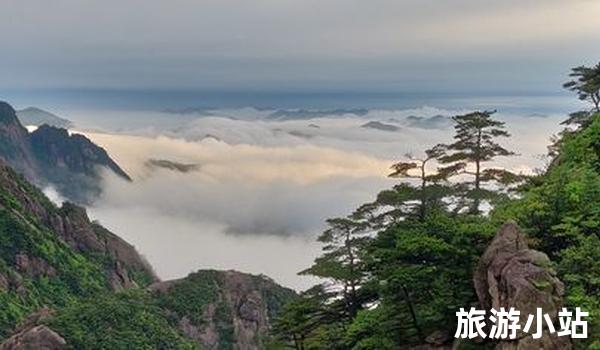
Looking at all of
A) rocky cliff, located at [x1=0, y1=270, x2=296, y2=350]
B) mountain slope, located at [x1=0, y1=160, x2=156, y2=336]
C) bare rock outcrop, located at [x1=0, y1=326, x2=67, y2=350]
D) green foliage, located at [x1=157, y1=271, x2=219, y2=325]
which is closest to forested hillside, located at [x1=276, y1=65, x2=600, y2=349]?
rocky cliff, located at [x1=0, y1=270, x2=296, y2=350]

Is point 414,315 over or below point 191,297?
below

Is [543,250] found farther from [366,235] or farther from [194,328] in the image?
[194,328]

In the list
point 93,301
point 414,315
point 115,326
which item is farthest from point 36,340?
point 414,315

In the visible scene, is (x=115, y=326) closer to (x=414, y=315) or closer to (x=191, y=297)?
(x=191, y=297)

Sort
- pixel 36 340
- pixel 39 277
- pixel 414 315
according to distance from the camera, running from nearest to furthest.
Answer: pixel 414 315 < pixel 36 340 < pixel 39 277

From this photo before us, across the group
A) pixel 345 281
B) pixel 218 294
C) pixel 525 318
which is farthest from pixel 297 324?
pixel 218 294

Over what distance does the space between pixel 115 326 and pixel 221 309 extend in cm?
4993

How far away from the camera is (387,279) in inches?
1519

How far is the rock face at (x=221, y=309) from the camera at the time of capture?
178 metres

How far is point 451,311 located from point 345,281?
843 centimetres

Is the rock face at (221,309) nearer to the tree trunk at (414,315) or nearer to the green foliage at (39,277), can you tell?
the green foliage at (39,277)

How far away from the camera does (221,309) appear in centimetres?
18775

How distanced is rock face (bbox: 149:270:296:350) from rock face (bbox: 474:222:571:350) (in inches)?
5696

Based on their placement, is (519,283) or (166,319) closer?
(519,283)
